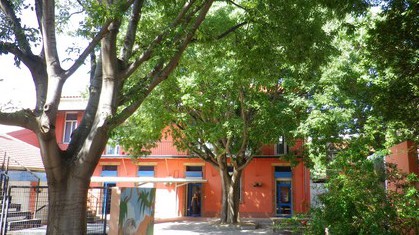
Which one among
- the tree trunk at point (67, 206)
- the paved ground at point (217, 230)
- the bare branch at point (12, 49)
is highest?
the bare branch at point (12, 49)

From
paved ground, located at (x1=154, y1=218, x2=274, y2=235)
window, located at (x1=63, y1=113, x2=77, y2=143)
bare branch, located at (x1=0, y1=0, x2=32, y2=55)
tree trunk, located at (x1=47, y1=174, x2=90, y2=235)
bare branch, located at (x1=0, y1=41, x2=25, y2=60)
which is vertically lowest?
paved ground, located at (x1=154, y1=218, x2=274, y2=235)

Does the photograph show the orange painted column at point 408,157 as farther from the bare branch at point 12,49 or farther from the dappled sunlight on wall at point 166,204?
the dappled sunlight on wall at point 166,204

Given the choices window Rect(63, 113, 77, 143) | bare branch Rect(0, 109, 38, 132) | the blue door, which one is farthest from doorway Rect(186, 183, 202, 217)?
bare branch Rect(0, 109, 38, 132)

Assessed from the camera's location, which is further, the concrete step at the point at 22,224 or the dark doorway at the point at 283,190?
the dark doorway at the point at 283,190

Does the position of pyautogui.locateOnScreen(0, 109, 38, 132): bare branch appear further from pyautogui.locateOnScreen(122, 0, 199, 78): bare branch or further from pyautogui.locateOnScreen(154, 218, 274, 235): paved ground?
pyautogui.locateOnScreen(154, 218, 274, 235): paved ground

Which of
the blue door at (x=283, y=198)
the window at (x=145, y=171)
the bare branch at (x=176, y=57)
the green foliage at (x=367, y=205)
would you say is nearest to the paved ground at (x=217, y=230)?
the blue door at (x=283, y=198)

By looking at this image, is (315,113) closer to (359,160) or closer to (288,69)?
(288,69)

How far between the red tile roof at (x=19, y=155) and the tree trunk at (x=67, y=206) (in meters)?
9.62

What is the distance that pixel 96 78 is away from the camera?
7.93 m

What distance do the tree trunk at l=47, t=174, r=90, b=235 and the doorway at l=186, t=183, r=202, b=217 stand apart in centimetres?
2052

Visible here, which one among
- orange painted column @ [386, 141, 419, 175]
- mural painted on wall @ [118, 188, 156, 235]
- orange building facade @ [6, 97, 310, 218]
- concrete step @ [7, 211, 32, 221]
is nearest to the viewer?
orange painted column @ [386, 141, 419, 175]

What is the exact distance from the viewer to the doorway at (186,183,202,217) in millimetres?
26984

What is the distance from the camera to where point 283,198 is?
1034 inches

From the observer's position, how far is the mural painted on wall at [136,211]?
998 centimetres
